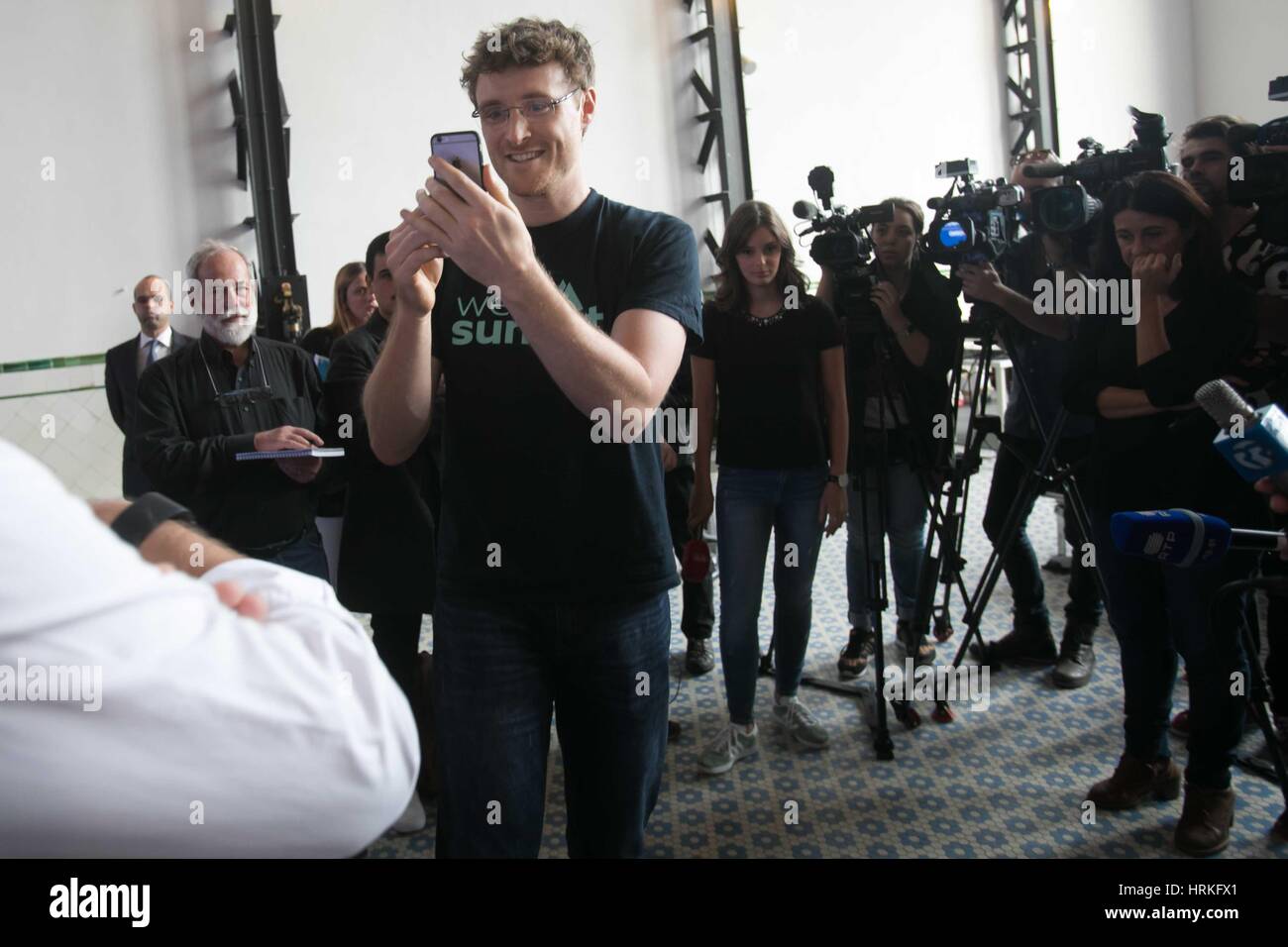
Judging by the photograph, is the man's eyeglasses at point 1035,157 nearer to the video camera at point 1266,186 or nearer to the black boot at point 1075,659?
the video camera at point 1266,186

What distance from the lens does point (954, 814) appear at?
2.15 meters

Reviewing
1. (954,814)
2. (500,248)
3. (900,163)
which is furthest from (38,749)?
(900,163)

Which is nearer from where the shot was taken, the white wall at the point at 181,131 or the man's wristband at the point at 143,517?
the man's wristband at the point at 143,517

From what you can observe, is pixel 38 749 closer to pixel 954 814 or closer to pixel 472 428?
pixel 472 428

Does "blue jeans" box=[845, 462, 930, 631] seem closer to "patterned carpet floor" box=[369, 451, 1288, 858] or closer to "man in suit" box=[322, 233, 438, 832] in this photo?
"patterned carpet floor" box=[369, 451, 1288, 858]

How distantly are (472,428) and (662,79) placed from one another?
218 inches

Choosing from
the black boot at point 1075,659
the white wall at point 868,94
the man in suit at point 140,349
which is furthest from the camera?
the white wall at point 868,94

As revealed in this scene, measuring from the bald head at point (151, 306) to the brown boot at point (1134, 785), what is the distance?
342 centimetres

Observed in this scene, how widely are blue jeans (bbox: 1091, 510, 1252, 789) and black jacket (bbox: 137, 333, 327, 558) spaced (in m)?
1.68

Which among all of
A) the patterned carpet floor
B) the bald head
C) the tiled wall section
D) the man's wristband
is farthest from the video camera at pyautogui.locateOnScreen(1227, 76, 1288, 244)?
the tiled wall section

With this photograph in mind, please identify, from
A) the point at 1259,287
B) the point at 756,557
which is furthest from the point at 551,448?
the point at 1259,287

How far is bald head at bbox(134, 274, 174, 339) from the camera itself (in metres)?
3.65

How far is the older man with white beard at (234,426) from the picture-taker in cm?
184

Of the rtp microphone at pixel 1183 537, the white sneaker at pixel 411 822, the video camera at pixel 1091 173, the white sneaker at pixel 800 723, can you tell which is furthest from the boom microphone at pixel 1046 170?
the white sneaker at pixel 411 822
